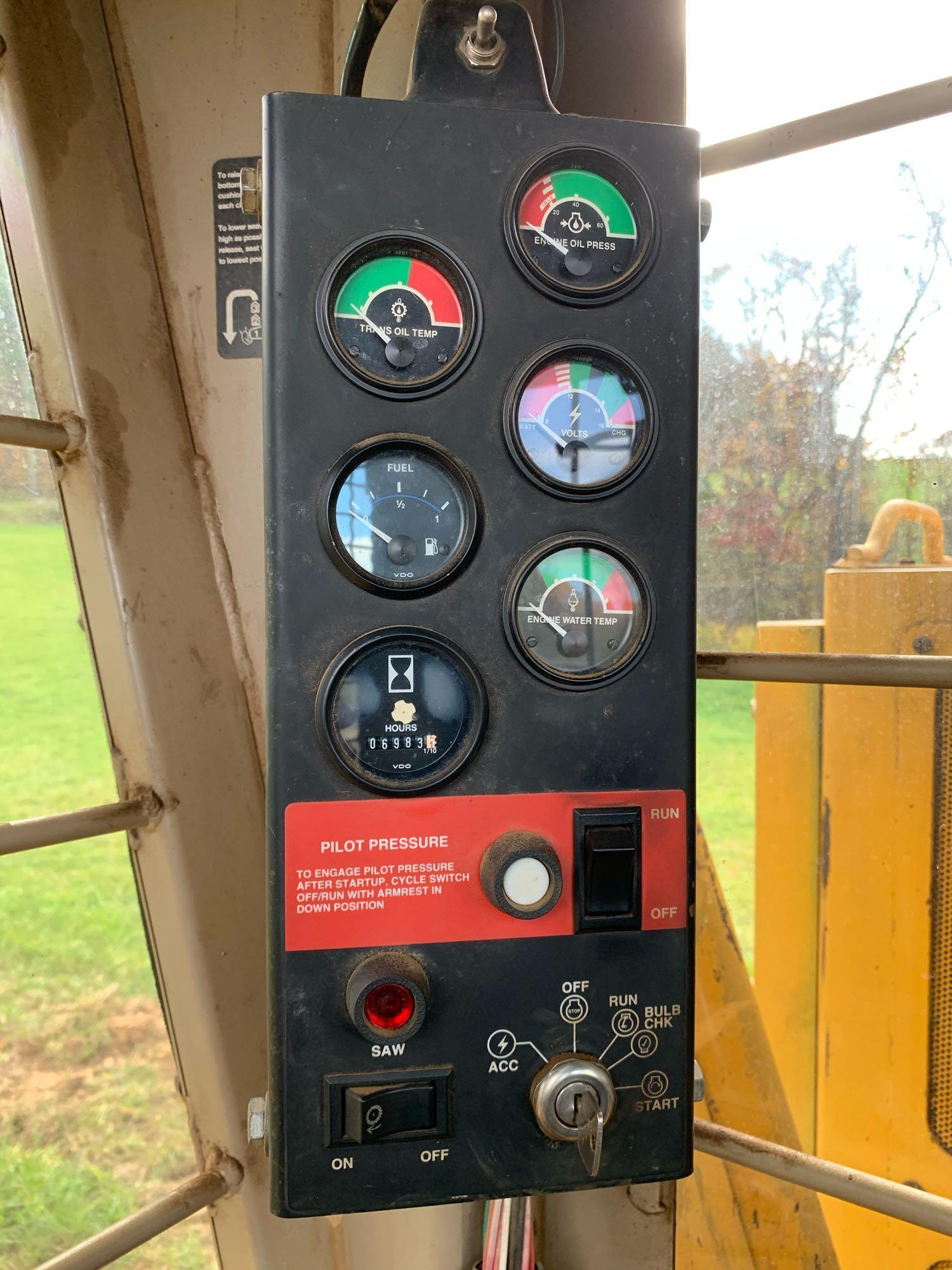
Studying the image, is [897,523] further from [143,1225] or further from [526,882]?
[143,1225]

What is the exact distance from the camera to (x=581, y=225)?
30.2 inches

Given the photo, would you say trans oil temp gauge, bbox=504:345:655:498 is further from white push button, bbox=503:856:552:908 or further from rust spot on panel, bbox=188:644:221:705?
rust spot on panel, bbox=188:644:221:705

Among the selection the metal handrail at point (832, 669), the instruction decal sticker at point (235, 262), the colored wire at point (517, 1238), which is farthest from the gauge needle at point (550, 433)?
the colored wire at point (517, 1238)

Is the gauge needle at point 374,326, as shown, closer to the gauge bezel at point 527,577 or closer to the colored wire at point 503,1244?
the gauge bezel at point 527,577

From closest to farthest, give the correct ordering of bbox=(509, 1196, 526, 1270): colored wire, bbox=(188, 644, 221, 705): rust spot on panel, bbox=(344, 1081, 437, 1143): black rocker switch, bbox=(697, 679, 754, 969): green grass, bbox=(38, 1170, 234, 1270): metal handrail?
bbox=(344, 1081, 437, 1143): black rocker switch
bbox=(38, 1170, 234, 1270): metal handrail
bbox=(509, 1196, 526, 1270): colored wire
bbox=(188, 644, 221, 705): rust spot on panel
bbox=(697, 679, 754, 969): green grass

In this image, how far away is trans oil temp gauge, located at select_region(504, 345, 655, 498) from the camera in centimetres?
76

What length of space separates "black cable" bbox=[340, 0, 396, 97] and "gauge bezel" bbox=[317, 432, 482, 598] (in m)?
0.33

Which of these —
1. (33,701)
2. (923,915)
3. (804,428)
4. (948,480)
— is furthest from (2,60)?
(923,915)

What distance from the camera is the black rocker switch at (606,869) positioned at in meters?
0.75

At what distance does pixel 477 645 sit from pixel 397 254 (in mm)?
323

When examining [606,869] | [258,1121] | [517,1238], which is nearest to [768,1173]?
[517,1238]

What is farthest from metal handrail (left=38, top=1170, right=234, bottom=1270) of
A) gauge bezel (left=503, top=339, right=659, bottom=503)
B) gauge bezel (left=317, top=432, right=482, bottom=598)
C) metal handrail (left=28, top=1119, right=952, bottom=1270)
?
gauge bezel (left=503, top=339, right=659, bottom=503)

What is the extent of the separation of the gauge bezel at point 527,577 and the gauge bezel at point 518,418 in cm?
4

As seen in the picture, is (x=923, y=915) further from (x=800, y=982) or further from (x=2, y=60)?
(x=2, y=60)
